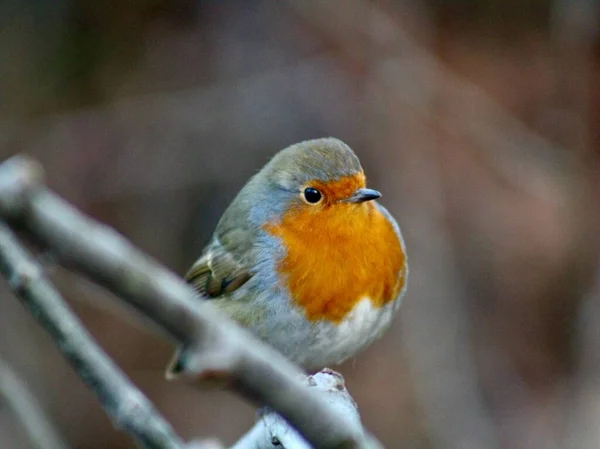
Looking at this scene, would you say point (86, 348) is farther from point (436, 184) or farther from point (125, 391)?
point (436, 184)

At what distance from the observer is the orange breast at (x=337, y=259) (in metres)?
3.03

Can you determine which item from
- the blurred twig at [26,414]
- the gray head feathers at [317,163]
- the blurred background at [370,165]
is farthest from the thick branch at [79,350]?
the blurred background at [370,165]

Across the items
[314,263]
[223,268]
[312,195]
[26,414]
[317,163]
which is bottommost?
[223,268]

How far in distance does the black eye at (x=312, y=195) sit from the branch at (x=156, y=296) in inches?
103

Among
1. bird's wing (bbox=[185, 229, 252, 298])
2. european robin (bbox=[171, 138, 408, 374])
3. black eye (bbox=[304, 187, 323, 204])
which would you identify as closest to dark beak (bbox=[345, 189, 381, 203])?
european robin (bbox=[171, 138, 408, 374])

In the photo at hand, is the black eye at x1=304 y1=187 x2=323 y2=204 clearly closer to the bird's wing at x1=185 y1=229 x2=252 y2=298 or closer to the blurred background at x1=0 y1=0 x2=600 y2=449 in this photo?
the bird's wing at x1=185 y1=229 x2=252 y2=298

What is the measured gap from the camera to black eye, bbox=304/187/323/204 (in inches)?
127

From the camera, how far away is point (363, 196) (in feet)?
Result: 10.2

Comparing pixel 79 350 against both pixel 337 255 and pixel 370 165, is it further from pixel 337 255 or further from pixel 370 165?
pixel 370 165

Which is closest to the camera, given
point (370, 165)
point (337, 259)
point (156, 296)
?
point (156, 296)

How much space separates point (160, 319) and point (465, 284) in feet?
19.5

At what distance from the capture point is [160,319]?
571 mm

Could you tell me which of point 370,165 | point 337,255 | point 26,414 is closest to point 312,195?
point 337,255

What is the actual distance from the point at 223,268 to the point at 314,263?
504mm
